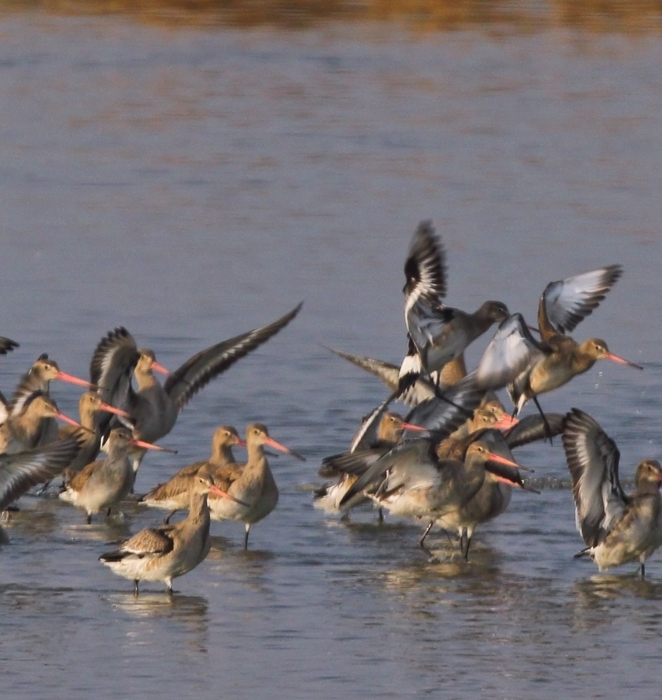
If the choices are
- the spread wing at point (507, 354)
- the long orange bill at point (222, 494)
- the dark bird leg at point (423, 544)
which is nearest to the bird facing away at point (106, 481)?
the long orange bill at point (222, 494)

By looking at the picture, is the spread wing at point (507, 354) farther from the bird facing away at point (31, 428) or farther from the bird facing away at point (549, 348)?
the bird facing away at point (31, 428)

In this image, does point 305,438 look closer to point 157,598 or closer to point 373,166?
point 157,598

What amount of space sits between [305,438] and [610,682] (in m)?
5.11

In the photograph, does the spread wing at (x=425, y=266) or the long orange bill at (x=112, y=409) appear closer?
the spread wing at (x=425, y=266)

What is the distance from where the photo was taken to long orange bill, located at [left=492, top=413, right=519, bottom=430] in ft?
39.0

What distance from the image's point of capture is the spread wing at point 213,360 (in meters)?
12.4

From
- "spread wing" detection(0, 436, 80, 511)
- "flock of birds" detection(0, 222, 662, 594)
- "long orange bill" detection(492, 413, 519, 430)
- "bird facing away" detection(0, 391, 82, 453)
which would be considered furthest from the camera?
"long orange bill" detection(492, 413, 519, 430)

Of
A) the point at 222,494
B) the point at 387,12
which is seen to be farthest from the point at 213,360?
the point at 387,12

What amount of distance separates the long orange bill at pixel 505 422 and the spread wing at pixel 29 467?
2874 mm

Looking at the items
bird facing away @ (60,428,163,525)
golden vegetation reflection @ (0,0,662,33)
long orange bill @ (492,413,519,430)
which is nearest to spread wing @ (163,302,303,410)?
bird facing away @ (60,428,163,525)

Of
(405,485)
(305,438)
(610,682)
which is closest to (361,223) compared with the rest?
(305,438)

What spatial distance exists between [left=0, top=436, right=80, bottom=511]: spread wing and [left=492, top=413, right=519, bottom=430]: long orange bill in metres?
2.87

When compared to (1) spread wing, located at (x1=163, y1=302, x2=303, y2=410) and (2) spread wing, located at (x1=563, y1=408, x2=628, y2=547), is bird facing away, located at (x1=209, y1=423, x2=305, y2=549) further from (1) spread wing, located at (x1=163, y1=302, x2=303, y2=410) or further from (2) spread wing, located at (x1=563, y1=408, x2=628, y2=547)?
(2) spread wing, located at (x1=563, y1=408, x2=628, y2=547)

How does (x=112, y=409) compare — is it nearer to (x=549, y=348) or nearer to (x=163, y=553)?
(x=549, y=348)
